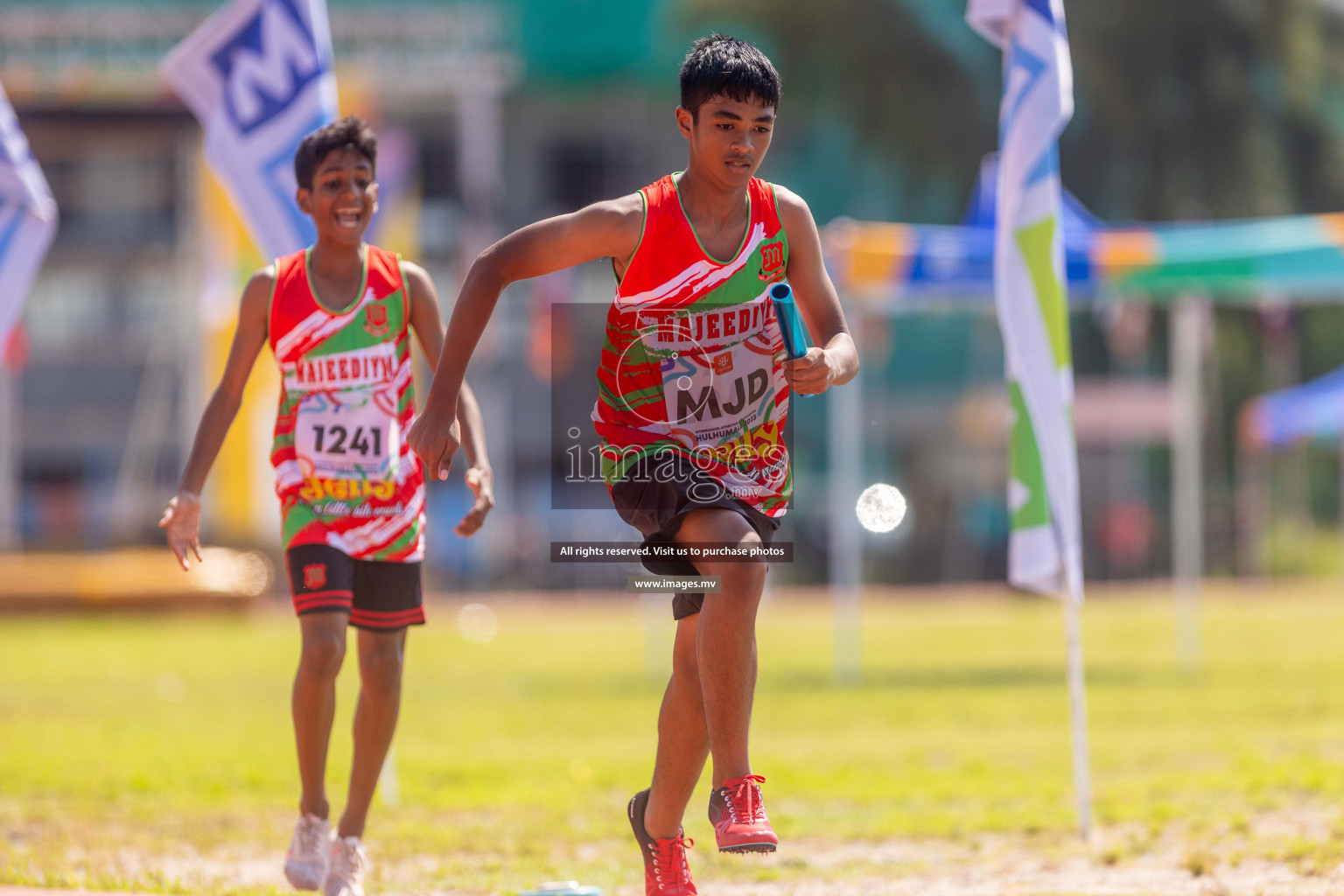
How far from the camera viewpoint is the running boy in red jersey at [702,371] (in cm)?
383

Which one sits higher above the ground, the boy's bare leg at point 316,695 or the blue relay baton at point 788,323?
the blue relay baton at point 788,323

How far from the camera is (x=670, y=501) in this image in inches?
155

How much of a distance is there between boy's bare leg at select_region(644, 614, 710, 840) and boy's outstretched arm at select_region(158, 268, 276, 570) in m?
1.52

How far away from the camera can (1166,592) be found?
26.0 metres

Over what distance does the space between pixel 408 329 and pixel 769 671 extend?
10.2 m

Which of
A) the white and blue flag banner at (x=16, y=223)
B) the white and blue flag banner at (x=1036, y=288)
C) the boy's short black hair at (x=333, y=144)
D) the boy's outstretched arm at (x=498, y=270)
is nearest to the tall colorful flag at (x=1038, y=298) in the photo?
the white and blue flag banner at (x=1036, y=288)

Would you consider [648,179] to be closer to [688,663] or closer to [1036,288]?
[1036,288]

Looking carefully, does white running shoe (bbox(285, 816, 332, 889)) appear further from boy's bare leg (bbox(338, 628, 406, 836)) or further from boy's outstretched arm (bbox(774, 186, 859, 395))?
boy's outstretched arm (bbox(774, 186, 859, 395))

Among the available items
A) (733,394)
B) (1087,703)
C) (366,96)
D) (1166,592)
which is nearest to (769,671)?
(1087,703)

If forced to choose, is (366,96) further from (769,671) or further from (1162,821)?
(1162,821)

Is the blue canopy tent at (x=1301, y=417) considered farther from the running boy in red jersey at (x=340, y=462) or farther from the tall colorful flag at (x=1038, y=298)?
the running boy in red jersey at (x=340, y=462)

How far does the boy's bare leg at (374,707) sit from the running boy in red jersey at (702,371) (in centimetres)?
97

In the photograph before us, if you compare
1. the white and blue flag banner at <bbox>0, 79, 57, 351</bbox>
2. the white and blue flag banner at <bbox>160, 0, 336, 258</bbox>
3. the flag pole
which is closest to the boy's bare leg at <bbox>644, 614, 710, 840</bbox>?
the flag pole

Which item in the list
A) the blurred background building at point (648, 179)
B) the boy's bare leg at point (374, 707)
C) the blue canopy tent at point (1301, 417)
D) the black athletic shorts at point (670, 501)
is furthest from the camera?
the blurred background building at point (648, 179)
